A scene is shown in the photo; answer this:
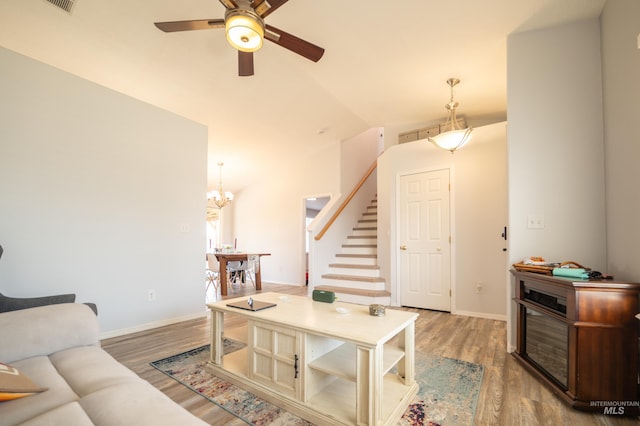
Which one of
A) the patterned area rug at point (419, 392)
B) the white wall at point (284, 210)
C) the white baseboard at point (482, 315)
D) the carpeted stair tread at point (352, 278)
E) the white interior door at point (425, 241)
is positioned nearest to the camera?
the patterned area rug at point (419, 392)

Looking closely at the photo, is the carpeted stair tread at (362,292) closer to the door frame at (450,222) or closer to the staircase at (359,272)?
the staircase at (359,272)

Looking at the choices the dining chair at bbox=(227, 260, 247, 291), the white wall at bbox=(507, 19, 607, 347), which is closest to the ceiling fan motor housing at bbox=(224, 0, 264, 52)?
the white wall at bbox=(507, 19, 607, 347)

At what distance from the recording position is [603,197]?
95.5 inches

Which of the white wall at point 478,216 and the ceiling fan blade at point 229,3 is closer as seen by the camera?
the ceiling fan blade at point 229,3

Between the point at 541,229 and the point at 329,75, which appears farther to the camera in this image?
the point at 329,75

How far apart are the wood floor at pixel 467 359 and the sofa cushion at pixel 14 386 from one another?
908 millimetres

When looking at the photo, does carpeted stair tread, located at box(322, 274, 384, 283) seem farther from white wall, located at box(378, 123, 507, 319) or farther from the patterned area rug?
the patterned area rug

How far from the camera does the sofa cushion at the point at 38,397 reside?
98 cm

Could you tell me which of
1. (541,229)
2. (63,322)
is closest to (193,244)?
(63,322)

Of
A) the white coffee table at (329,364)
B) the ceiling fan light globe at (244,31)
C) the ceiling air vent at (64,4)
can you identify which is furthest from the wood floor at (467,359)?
the ceiling air vent at (64,4)

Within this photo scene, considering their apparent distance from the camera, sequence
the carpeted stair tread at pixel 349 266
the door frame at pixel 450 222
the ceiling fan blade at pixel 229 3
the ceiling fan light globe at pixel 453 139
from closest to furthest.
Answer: the ceiling fan blade at pixel 229 3 → the ceiling fan light globe at pixel 453 139 → the door frame at pixel 450 222 → the carpeted stair tread at pixel 349 266

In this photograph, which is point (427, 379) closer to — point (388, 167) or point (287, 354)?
point (287, 354)

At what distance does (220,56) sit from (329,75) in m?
1.39

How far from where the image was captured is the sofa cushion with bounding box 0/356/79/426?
0.98 m
